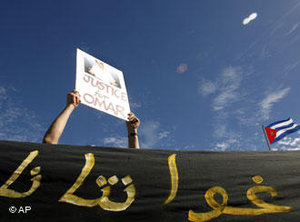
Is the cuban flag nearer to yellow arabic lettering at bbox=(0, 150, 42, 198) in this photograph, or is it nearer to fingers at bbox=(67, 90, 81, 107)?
fingers at bbox=(67, 90, 81, 107)

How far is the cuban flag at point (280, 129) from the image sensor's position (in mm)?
8328

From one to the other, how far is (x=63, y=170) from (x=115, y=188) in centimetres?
44

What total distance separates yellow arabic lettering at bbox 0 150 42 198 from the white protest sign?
99 cm

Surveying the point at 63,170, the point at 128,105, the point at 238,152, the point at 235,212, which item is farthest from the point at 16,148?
the point at 238,152

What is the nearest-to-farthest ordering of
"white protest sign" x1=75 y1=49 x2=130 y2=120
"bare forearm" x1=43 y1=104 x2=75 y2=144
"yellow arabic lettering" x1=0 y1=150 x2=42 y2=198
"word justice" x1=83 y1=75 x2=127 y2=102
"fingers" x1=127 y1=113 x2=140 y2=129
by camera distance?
"yellow arabic lettering" x1=0 y1=150 x2=42 y2=198, "bare forearm" x1=43 y1=104 x2=75 y2=144, "white protest sign" x1=75 y1=49 x2=130 y2=120, "word justice" x1=83 y1=75 x2=127 y2=102, "fingers" x1=127 y1=113 x2=140 y2=129

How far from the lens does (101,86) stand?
292cm

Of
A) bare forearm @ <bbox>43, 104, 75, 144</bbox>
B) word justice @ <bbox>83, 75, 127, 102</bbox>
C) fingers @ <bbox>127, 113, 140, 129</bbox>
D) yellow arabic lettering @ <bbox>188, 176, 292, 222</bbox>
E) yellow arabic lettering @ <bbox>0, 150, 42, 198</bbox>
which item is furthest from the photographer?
fingers @ <bbox>127, 113, 140, 129</bbox>

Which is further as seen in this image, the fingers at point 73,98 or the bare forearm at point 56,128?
the fingers at point 73,98

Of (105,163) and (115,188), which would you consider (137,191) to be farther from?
(105,163)

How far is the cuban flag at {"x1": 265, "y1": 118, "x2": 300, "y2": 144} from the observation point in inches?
328

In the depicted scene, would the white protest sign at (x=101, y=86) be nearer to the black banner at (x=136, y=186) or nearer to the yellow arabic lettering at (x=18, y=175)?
the black banner at (x=136, y=186)

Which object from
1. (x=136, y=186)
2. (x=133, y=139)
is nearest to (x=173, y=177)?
(x=136, y=186)

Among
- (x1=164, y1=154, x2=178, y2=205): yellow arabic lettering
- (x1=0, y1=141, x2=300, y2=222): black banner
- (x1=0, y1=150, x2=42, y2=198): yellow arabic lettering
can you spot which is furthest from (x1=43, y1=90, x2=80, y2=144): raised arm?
(x1=164, y1=154, x2=178, y2=205): yellow arabic lettering

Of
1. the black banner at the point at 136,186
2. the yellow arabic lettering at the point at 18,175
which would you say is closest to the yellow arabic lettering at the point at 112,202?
the black banner at the point at 136,186
